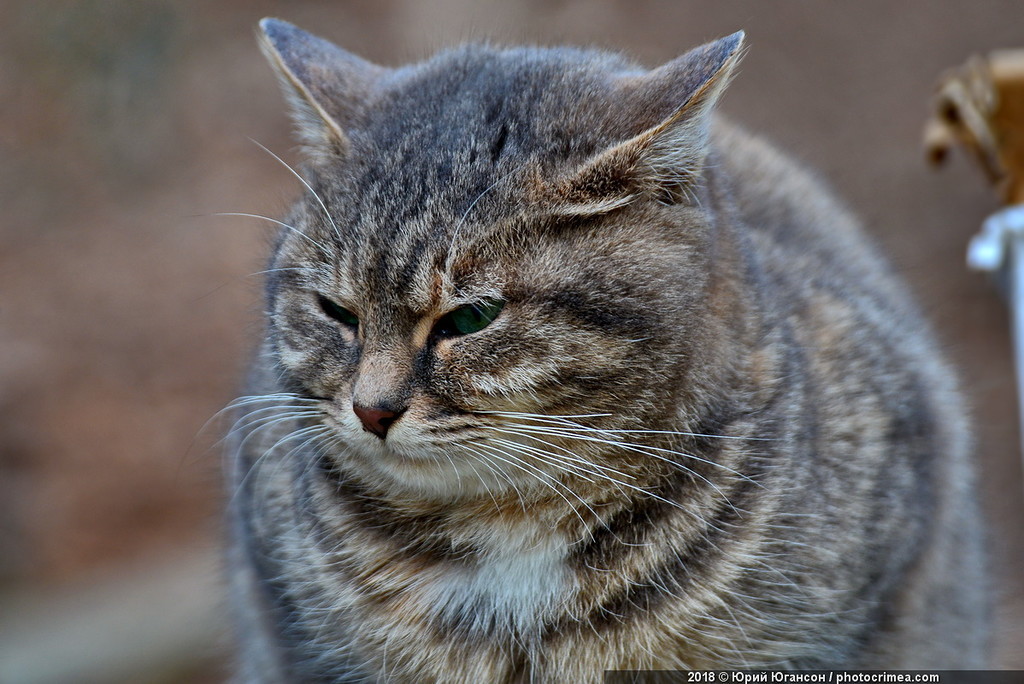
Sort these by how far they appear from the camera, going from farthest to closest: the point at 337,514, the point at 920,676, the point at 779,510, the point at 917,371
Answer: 1. the point at 917,371
2. the point at 920,676
3. the point at 337,514
4. the point at 779,510

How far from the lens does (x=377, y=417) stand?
5.23 ft

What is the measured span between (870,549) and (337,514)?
1.04 metres

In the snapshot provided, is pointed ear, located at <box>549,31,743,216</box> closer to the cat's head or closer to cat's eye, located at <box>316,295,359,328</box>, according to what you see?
the cat's head

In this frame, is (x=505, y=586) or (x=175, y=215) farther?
(x=175, y=215)

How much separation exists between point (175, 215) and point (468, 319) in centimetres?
376

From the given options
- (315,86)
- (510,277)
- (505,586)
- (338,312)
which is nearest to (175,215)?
(315,86)

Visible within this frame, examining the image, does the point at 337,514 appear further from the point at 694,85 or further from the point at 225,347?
the point at 225,347

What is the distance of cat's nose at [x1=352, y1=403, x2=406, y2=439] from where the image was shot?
1586mm

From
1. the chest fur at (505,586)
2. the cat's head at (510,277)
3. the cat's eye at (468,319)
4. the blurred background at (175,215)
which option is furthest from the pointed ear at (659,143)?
the blurred background at (175,215)

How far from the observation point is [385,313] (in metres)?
1.64

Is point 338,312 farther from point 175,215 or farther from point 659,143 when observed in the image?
point 175,215

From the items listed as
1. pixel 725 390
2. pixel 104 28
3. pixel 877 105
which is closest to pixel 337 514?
pixel 725 390

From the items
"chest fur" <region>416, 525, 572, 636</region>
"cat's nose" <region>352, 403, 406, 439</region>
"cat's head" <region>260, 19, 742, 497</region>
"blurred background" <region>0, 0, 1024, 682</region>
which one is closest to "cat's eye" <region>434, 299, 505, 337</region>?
"cat's head" <region>260, 19, 742, 497</region>

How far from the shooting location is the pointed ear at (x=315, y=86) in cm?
184
